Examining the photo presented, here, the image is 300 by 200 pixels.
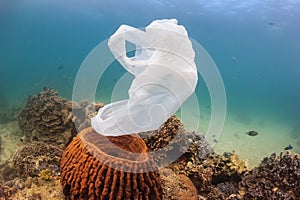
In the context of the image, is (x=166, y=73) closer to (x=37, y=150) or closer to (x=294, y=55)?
(x=37, y=150)

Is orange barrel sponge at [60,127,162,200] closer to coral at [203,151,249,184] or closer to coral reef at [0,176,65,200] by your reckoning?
coral reef at [0,176,65,200]

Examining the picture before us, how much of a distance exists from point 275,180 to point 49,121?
6386 mm

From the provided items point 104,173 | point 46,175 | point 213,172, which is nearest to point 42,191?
point 46,175

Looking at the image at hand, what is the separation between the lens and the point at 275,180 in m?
4.84

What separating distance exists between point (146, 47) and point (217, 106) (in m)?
1.17

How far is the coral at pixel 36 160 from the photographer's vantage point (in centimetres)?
460

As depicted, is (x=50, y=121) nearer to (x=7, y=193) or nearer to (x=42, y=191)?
(x=7, y=193)

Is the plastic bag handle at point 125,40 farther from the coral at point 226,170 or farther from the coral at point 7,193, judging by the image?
the coral at point 226,170

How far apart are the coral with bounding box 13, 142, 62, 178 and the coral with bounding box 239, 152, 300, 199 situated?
3.35m

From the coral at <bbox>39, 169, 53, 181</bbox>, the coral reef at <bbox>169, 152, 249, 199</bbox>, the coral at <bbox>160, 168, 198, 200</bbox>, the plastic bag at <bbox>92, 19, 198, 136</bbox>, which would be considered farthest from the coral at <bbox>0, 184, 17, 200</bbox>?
the coral reef at <bbox>169, 152, 249, 199</bbox>

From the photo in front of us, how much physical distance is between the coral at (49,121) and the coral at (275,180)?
483 cm

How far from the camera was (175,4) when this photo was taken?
41.2m

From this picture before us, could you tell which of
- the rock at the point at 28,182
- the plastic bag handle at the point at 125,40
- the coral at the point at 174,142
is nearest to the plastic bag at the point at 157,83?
the plastic bag handle at the point at 125,40

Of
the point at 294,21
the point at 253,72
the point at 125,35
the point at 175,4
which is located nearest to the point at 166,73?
the point at 125,35
